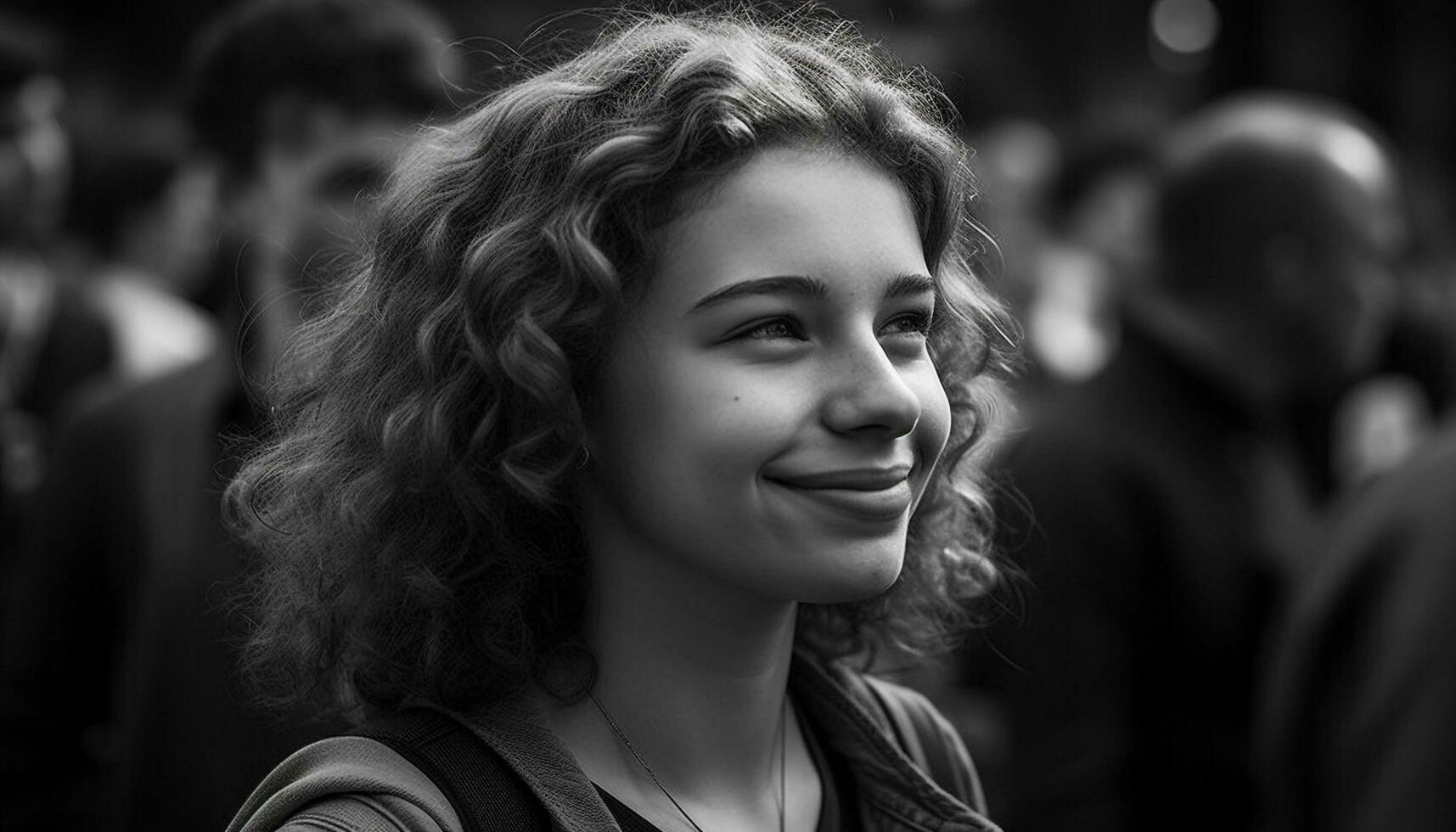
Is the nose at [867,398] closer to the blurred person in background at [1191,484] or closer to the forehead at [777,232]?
the forehead at [777,232]

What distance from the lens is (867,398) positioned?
1718 mm

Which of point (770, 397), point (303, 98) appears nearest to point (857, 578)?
point (770, 397)

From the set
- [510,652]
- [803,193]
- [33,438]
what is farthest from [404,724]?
[33,438]

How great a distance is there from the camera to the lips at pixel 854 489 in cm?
172

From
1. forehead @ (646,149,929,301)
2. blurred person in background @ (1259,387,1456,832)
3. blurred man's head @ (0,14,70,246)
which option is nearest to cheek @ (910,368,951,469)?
forehead @ (646,149,929,301)

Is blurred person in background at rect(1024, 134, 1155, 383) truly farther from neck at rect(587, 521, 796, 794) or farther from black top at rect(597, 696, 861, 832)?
neck at rect(587, 521, 796, 794)

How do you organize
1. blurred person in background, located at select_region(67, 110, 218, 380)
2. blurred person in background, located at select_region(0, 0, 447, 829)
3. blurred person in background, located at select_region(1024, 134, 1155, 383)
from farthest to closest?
blurred person in background, located at select_region(1024, 134, 1155, 383) < blurred person in background, located at select_region(67, 110, 218, 380) < blurred person in background, located at select_region(0, 0, 447, 829)

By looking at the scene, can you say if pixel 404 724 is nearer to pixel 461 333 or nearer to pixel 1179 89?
pixel 461 333

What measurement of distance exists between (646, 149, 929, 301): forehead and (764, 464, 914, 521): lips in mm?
187

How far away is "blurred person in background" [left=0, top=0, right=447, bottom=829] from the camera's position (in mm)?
2570

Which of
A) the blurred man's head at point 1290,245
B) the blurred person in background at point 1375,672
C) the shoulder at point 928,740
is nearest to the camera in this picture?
the shoulder at point 928,740

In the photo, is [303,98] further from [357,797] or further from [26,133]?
[357,797]

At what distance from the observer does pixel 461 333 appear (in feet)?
5.91

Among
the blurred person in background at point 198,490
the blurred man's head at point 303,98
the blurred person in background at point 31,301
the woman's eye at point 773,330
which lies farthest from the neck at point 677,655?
the blurred person in background at point 31,301
